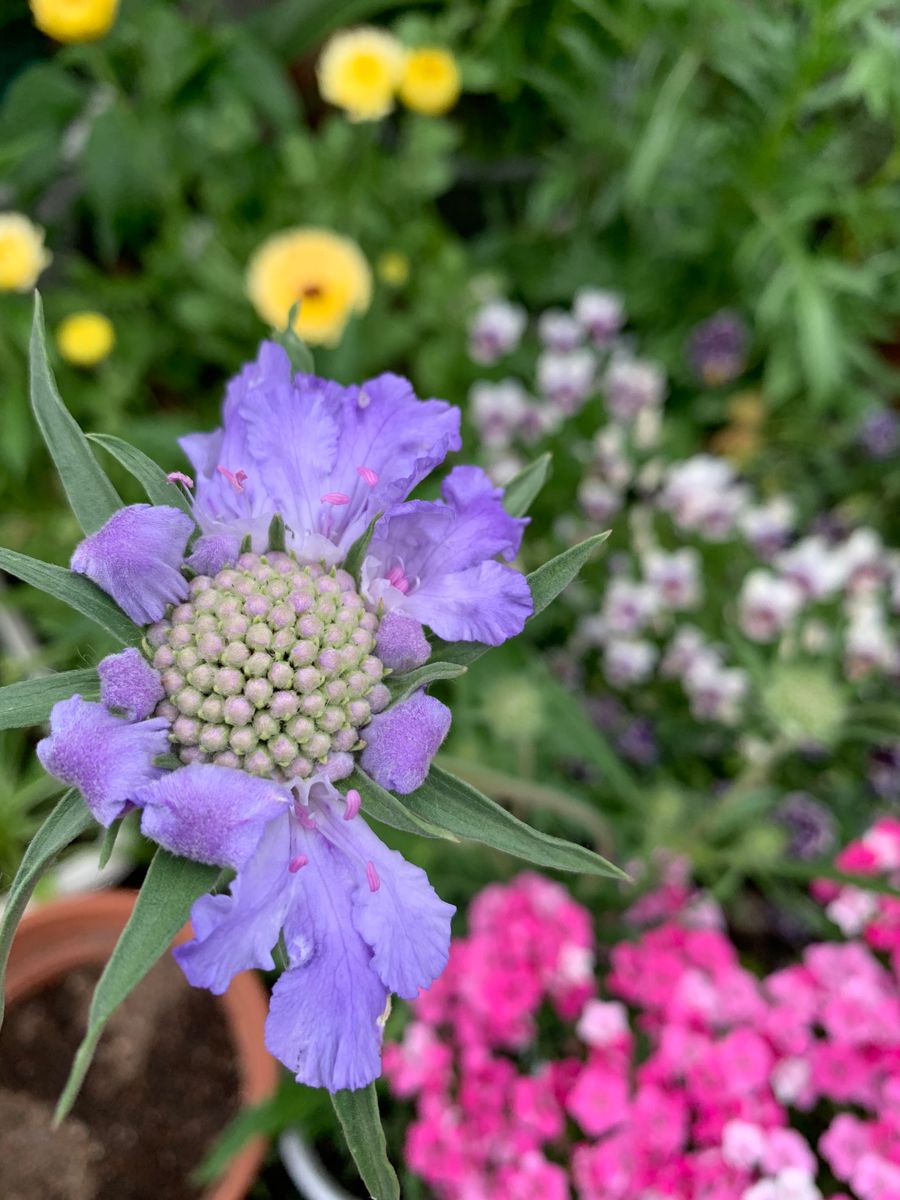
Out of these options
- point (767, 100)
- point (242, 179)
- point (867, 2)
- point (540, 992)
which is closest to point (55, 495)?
point (242, 179)

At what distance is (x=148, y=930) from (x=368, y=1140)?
0.22m

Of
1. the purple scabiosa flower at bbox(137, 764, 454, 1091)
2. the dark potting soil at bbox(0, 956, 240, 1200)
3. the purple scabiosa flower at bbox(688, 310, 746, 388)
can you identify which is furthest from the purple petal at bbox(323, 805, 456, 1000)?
the purple scabiosa flower at bbox(688, 310, 746, 388)

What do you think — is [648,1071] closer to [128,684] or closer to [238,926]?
[238,926]

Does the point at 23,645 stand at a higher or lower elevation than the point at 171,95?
lower

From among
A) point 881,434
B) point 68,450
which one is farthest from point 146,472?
point 881,434

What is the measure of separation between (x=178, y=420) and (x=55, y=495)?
1.22ft

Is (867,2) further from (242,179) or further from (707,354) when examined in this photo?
(242,179)

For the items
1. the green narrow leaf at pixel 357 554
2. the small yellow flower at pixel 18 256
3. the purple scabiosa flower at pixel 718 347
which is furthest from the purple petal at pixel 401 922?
the purple scabiosa flower at pixel 718 347

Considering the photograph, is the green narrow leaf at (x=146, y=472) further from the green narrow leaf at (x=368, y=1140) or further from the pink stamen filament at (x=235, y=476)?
the green narrow leaf at (x=368, y=1140)

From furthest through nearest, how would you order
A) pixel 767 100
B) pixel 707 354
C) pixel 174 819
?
pixel 707 354 < pixel 767 100 < pixel 174 819

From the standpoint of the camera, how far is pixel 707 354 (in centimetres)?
185

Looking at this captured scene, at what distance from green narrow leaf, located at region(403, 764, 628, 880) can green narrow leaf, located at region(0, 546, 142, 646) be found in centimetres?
24

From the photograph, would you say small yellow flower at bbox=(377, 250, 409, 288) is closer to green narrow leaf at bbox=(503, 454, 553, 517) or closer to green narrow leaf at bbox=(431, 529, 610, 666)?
green narrow leaf at bbox=(503, 454, 553, 517)

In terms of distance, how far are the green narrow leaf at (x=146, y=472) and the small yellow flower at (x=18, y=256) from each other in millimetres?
819
